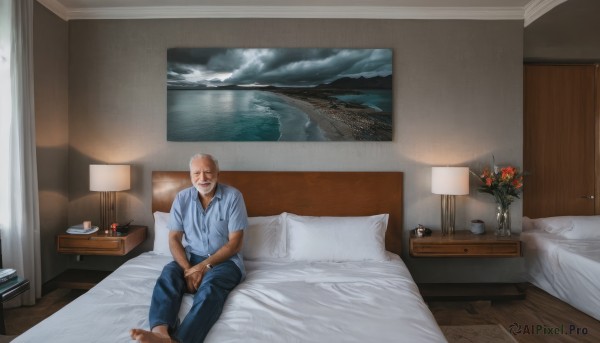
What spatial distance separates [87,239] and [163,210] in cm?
66

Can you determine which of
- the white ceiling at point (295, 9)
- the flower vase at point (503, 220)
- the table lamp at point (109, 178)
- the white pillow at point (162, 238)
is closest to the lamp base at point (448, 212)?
the flower vase at point (503, 220)

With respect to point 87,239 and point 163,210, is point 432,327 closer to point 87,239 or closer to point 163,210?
point 163,210

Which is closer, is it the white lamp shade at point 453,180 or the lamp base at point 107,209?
the white lamp shade at point 453,180

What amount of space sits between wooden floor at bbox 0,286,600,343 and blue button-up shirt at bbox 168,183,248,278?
1.40 meters

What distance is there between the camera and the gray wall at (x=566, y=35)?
331 centimetres

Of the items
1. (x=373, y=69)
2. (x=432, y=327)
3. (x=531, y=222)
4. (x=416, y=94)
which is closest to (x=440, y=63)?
(x=416, y=94)

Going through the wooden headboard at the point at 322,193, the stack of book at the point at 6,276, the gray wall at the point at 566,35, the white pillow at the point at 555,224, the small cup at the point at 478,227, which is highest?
the gray wall at the point at 566,35

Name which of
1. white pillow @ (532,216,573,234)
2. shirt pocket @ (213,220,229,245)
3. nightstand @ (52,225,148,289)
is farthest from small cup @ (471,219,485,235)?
nightstand @ (52,225,148,289)

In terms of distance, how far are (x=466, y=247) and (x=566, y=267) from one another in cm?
102

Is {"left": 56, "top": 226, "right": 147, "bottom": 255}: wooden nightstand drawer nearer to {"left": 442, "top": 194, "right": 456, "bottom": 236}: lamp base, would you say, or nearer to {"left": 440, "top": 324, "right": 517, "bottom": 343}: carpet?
{"left": 440, "top": 324, "right": 517, "bottom": 343}: carpet

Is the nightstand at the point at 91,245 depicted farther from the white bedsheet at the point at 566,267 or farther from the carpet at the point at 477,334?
the white bedsheet at the point at 566,267

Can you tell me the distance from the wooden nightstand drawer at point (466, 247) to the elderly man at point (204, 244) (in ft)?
5.13

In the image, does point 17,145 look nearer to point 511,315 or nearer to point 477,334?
point 477,334

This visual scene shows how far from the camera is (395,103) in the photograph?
339cm
